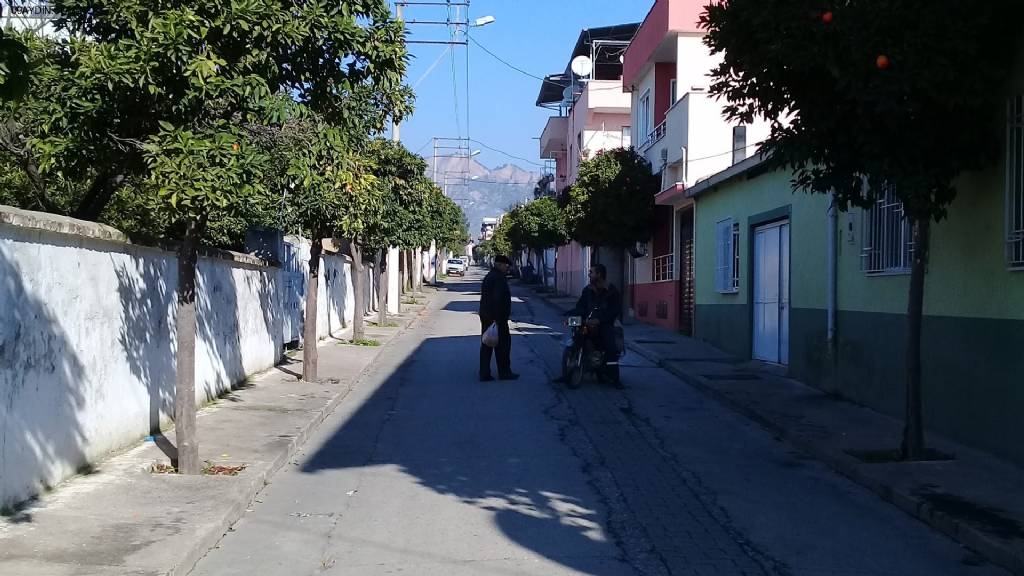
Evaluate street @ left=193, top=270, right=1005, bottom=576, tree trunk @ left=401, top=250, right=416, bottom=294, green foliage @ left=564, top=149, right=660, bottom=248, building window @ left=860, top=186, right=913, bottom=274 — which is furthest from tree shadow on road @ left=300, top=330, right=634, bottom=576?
tree trunk @ left=401, top=250, right=416, bottom=294

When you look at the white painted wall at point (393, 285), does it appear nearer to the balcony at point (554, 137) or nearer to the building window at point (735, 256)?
the building window at point (735, 256)

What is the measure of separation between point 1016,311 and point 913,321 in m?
0.83

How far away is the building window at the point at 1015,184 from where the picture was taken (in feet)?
27.6

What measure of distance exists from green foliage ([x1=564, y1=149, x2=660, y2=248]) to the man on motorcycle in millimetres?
11955

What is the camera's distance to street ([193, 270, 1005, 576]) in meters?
6.14

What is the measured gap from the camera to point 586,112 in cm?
4228

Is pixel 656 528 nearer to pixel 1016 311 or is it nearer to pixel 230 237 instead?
pixel 1016 311

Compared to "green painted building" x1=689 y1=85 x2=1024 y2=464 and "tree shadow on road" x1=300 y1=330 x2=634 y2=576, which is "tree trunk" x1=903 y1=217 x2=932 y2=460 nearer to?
"green painted building" x1=689 y1=85 x2=1024 y2=464

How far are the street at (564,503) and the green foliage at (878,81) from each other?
279 centimetres

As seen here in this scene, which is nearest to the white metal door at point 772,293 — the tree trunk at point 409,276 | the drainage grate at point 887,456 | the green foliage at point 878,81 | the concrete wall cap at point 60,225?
the drainage grate at point 887,456

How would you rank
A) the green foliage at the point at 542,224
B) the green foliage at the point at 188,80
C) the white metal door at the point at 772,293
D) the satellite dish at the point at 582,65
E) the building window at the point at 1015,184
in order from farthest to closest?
the green foliage at the point at 542,224 < the satellite dish at the point at 582,65 < the white metal door at the point at 772,293 < the building window at the point at 1015,184 < the green foliage at the point at 188,80

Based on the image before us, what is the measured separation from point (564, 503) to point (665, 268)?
20.0m

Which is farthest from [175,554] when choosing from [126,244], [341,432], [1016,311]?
[1016,311]

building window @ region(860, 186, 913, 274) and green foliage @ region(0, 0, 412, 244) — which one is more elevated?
green foliage @ region(0, 0, 412, 244)
